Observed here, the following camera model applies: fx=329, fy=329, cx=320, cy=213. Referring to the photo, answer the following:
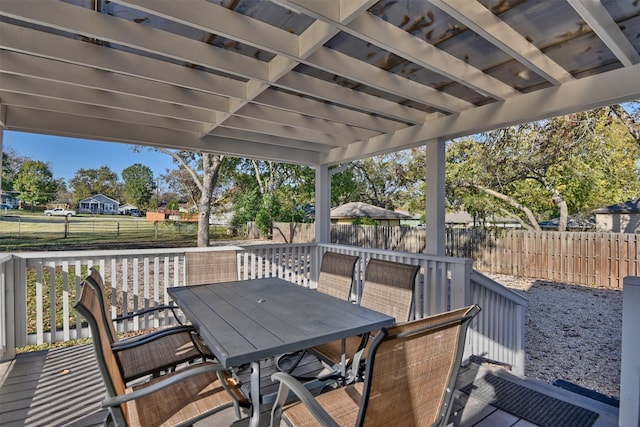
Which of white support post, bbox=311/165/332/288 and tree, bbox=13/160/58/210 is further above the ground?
tree, bbox=13/160/58/210

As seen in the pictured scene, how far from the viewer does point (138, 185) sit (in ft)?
41.6

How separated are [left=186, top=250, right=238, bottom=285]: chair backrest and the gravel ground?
3.86 m

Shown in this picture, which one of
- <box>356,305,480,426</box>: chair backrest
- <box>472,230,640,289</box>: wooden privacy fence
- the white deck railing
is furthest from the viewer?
<box>472,230,640,289</box>: wooden privacy fence

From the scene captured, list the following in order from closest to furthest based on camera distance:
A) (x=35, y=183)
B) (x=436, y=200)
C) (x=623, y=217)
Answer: (x=436, y=200) → (x=35, y=183) → (x=623, y=217)

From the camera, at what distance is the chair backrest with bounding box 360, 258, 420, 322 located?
2.70m

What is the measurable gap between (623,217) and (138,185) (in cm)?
1814

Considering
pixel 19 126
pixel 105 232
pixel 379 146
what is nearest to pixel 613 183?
pixel 379 146

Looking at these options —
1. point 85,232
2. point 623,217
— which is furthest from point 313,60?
point 623,217

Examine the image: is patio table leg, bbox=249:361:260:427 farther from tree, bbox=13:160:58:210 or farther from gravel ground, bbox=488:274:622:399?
tree, bbox=13:160:58:210

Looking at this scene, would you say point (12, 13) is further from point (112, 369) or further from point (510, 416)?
point (510, 416)

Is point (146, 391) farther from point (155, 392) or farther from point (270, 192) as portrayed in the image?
point (270, 192)

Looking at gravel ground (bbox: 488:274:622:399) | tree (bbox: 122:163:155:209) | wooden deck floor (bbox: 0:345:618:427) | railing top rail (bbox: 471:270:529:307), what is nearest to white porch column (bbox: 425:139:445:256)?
railing top rail (bbox: 471:270:529:307)

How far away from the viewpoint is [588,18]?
6.09 ft

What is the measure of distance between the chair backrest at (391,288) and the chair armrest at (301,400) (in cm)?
136
